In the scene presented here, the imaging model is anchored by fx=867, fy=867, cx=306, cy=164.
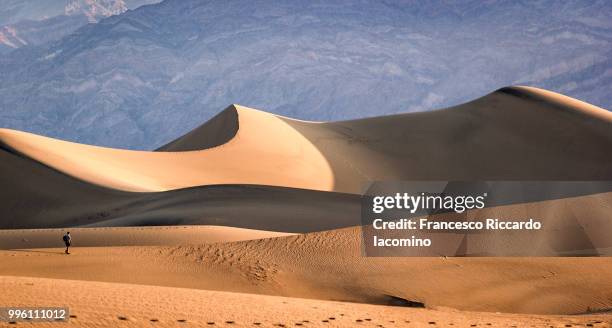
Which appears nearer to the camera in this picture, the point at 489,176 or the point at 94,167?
the point at 94,167

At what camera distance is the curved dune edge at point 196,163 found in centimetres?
3809

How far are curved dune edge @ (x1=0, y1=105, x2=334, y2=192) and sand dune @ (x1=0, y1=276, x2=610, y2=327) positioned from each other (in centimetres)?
2312

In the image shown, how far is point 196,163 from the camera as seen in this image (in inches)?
1671

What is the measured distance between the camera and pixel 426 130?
5034 centimetres

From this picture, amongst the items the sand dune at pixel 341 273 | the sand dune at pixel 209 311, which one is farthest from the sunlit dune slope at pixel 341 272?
the sand dune at pixel 209 311

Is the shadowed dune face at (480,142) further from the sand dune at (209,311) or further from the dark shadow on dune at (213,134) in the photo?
the sand dune at (209,311)

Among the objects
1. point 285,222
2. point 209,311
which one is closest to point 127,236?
point 285,222

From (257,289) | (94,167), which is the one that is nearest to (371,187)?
(94,167)

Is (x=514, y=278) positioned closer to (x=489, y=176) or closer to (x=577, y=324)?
(x=577, y=324)

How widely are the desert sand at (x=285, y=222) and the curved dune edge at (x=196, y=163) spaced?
120mm

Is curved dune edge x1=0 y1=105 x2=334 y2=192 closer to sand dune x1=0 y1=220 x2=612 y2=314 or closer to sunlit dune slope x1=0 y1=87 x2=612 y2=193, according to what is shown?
sunlit dune slope x1=0 y1=87 x2=612 y2=193

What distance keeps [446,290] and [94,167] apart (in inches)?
1024

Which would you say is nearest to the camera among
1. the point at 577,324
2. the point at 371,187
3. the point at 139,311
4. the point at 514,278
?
the point at 139,311

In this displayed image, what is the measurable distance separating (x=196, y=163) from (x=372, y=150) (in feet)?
35.0
